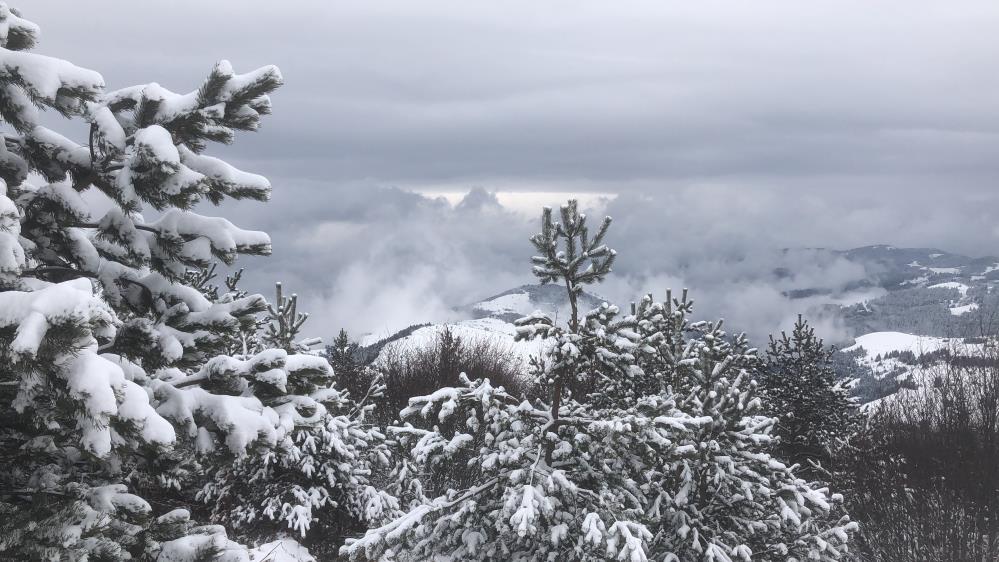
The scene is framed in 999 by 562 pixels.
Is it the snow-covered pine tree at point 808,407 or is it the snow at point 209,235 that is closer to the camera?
the snow at point 209,235

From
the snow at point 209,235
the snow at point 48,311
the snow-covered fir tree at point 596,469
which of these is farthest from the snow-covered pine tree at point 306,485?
the snow at point 48,311

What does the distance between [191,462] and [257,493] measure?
44.1ft

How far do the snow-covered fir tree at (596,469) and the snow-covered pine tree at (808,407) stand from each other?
11.1m

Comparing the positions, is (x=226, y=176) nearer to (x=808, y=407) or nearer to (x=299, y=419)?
(x=299, y=419)

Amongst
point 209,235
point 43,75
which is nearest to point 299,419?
point 209,235

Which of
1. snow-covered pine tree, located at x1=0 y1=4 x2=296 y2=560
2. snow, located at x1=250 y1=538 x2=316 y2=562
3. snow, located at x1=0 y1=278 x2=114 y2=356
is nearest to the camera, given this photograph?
snow, located at x1=0 y1=278 x2=114 y2=356

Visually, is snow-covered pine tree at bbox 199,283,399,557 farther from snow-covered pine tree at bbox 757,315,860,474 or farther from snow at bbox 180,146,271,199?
snow-covered pine tree at bbox 757,315,860,474

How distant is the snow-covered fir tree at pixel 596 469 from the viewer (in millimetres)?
8484

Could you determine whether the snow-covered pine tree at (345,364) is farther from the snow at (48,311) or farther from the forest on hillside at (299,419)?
the snow at (48,311)

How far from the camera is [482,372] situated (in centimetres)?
3750

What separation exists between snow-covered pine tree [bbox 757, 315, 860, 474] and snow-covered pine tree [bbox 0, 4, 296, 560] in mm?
Result: 19590

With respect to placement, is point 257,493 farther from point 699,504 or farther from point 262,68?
point 262,68

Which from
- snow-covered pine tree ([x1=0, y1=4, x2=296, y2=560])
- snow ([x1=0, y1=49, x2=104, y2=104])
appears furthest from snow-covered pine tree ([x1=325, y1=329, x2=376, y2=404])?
snow ([x1=0, y1=49, x2=104, y2=104])

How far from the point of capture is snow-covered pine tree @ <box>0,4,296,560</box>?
3.07 m
